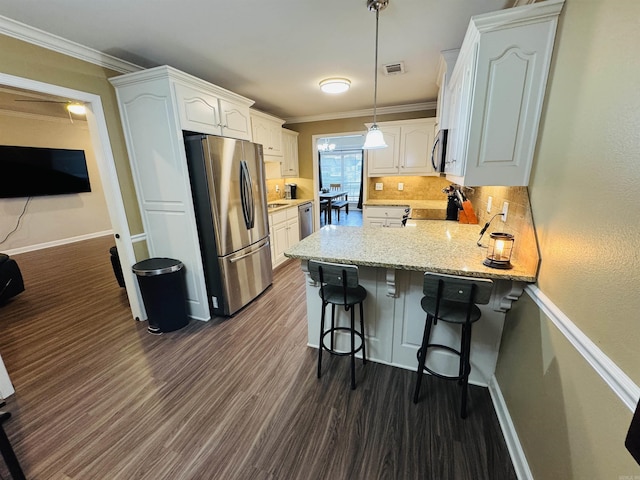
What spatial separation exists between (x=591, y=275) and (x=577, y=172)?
1.39ft

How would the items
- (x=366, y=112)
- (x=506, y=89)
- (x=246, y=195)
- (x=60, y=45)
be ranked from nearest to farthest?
(x=506, y=89)
(x=60, y=45)
(x=246, y=195)
(x=366, y=112)

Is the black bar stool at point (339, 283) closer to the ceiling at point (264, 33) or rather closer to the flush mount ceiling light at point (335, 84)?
the ceiling at point (264, 33)

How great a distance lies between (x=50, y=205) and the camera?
5.49 metres

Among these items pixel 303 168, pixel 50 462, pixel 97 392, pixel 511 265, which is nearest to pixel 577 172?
pixel 511 265

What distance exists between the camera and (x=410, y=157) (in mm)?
4340

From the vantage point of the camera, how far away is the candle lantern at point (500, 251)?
1501mm

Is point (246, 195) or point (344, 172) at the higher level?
point (344, 172)

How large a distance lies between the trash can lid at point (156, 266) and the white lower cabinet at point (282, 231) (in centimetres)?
156

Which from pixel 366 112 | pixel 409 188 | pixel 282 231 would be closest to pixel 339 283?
pixel 282 231

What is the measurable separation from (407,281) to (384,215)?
Answer: 266 centimetres

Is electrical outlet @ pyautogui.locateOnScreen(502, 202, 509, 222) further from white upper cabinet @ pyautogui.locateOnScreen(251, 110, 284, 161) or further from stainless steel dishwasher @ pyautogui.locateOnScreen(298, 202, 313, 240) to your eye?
stainless steel dishwasher @ pyautogui.locateOnScreen(298, 202, 313, 240)

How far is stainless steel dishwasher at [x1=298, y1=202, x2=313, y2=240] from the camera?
16.1 feet

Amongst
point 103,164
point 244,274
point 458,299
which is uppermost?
point 103,164

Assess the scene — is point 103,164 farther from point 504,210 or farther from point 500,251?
point 504,210
